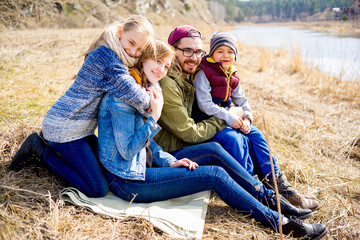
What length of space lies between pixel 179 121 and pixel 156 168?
1.62 feet

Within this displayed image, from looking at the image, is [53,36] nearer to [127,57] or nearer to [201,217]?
[127,57]

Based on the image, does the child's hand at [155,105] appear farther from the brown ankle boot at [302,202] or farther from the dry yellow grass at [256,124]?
the brown ankle boot at [302,202]

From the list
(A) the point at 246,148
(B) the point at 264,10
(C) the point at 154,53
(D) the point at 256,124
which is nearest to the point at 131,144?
(C) the point at 154,53

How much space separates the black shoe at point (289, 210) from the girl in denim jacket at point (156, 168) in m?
0.01

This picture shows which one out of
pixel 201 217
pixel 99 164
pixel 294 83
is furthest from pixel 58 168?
pixel 294 83

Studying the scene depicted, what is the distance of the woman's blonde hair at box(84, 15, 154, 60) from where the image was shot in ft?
6.26

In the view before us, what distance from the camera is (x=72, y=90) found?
191 cm

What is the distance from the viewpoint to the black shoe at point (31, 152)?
2084 millimetres

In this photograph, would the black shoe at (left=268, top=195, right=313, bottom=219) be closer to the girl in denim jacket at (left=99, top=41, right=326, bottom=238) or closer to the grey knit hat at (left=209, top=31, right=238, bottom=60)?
the girl in denim jacket at (left=99, top=41, right=326, bottom=238)

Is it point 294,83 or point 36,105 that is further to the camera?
point 294,83

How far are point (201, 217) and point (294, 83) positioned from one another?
649 centimetres

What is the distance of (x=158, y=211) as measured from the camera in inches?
78.1

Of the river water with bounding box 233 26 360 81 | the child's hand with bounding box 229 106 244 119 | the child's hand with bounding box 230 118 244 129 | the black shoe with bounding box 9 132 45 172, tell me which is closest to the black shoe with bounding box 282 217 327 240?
the child's hand with bounding box 230 118 244 129

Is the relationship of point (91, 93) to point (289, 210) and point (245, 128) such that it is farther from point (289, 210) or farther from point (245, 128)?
point (289, 210)
